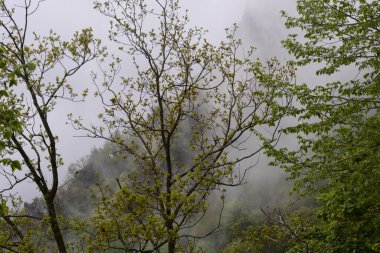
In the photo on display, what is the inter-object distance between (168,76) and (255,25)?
89310 mm

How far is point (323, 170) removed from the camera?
786 cm

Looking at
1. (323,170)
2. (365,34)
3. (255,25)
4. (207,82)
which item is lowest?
(323,170)

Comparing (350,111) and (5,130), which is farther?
(350,111)

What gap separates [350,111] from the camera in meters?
7.57

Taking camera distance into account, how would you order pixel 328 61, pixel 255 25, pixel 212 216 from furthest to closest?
pixel 255 25
pixel 212 216
pixel 328 61

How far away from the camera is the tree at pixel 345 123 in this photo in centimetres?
705

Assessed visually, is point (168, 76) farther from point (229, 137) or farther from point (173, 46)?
point (229, 137)

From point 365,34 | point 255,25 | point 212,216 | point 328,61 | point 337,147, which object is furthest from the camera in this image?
point 255,25

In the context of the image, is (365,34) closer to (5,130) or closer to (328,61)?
(328,61)

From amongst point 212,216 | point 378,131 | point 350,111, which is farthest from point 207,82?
point 212,216

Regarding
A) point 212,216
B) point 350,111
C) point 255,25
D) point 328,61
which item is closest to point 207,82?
point 328,61

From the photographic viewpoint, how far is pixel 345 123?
795cm

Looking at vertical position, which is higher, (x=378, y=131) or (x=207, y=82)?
(x=207, y=82)

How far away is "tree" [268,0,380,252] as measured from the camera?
23.1ft
